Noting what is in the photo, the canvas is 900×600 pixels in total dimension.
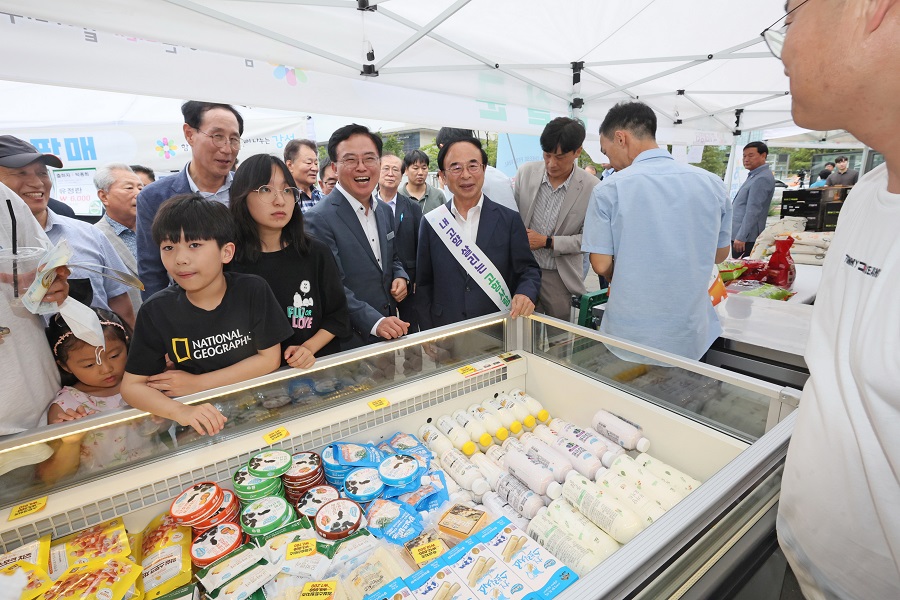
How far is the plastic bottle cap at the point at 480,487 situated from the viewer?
1358 millimetres

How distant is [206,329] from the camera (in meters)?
1.53

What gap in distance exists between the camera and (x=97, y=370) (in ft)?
5.17

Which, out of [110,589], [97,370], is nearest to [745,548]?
[110,589]

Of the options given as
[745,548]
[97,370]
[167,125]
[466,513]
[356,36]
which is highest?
[356,36]

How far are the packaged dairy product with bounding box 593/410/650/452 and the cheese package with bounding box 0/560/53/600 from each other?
5.19 ft

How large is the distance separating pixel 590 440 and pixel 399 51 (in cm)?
316

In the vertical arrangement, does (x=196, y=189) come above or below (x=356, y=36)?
below

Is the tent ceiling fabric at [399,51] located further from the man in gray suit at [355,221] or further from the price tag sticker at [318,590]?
the price tag sticker at [318,590]

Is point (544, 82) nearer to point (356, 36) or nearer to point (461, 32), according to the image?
point (461, 32)

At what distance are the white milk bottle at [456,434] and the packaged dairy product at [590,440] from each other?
34 centimetres

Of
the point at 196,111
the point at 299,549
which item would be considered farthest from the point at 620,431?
the point at 196,111

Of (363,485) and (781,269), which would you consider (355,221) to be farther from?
(781,269)

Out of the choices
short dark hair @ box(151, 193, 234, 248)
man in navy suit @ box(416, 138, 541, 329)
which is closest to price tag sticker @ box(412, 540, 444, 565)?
short dark hair @ box(151, 193, 234, 248)

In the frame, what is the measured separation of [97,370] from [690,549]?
1.92 m
